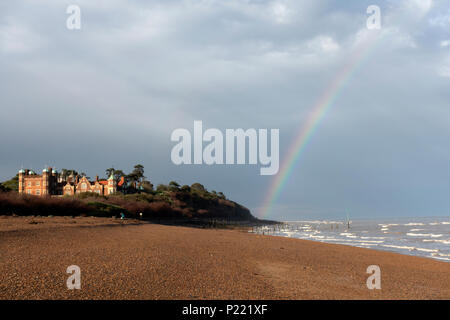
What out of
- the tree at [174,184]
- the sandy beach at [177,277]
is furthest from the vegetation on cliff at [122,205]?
the sandy beach at [177,277]

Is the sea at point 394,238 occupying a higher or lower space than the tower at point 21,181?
lower

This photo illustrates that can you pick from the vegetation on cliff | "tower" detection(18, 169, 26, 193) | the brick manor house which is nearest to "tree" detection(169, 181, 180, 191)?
the vegetation on cliff

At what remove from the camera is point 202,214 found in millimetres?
116000

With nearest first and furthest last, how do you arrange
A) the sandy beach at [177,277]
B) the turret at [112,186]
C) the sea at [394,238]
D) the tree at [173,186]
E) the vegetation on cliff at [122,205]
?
the sandy beach at [177,277] < the sea at [394,238] < the vegetation on cliff at [122,205] < the turret at [112,186] < the tree at [173,186]

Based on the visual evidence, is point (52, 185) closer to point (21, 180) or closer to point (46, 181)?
point (46, 181)

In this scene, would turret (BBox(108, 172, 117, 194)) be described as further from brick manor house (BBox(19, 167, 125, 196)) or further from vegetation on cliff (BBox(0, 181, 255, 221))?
vegetation on cliff (BBox(0, 181, 255, 221))

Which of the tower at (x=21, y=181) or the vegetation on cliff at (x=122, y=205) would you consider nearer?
the vegetation on cliff at (x=122, y=205)

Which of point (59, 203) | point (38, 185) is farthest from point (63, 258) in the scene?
point (38, 185)

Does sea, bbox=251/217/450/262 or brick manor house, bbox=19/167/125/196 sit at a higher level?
brick manor house, bbox=19/167/125/196

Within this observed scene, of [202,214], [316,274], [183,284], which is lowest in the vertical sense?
[202,214]

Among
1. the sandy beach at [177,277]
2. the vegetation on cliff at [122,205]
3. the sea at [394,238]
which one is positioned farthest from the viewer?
the vegetation on cliff at [122,205]

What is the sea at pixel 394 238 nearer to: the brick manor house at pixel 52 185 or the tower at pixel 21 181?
the brick manor house at pixel 52 185
